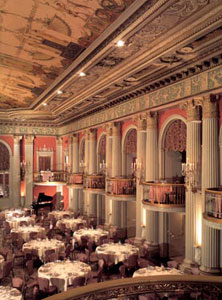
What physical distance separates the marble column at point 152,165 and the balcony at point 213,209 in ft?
14.9

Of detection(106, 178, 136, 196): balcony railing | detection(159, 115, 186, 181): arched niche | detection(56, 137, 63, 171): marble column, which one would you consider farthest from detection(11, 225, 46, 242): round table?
detection(56, 137, 63, 171): marble column

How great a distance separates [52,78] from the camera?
590 inches

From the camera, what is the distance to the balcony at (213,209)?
989 cm

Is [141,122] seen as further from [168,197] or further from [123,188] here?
[168,197]

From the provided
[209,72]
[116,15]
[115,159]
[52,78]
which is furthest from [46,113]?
[116,15]

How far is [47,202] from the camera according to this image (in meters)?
26.9

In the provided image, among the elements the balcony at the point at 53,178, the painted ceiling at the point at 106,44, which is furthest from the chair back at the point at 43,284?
the balcony at the point at 53,178

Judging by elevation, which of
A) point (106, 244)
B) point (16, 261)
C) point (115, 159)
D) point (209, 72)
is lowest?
point (16, 261)

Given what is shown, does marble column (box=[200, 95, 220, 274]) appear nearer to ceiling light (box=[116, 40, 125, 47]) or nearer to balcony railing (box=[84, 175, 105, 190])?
ceiling light (box=[116, 40, 125, 47])

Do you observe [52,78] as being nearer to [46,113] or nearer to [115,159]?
[115,159]

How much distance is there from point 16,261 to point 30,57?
847 centimetres

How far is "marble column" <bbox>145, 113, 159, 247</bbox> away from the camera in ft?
49.6

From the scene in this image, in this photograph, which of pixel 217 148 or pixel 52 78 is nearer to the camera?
pixel 217 148

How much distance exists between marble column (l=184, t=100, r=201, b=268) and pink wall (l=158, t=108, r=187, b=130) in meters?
1.16
